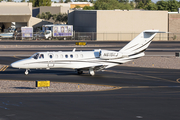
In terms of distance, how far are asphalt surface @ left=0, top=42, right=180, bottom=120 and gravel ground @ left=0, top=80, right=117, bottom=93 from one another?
160 cm

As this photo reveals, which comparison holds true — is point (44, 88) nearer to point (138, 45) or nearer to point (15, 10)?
point (138, 45)

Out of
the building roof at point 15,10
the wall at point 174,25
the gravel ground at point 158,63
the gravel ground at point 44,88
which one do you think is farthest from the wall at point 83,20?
the gravel ground at point 44,88

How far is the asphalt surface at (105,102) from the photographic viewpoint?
16703mm

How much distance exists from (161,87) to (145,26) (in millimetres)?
72632

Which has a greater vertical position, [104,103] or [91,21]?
[91,21]

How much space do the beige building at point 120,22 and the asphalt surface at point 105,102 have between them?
63819 millimetres

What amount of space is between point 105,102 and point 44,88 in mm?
7736

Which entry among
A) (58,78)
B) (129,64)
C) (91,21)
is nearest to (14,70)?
(58,78)

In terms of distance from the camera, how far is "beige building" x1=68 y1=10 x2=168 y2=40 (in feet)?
311

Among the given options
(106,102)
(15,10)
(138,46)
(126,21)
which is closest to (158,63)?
(138,46)

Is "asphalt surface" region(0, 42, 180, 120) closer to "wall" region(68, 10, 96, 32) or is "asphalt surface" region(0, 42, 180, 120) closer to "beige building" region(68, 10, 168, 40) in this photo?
"beige building" region(68, 10, 168, 40)

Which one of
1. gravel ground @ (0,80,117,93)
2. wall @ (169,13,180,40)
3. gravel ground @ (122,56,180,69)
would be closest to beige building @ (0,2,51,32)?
wall @ (169,13,180,40)

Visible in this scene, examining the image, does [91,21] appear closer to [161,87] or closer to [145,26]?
[145,26]

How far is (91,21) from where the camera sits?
96750 millimetres
